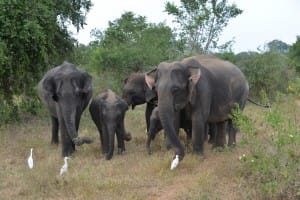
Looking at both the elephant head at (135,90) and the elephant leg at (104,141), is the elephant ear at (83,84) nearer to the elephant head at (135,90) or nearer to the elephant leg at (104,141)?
the elephant leg at (104,141)

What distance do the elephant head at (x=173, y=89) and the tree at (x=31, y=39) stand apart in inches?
202

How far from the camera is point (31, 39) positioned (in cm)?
1338

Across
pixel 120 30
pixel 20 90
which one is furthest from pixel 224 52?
pixel 20 90

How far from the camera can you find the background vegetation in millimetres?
6734

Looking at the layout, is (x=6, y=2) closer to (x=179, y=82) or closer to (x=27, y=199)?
(x=179, y=82)

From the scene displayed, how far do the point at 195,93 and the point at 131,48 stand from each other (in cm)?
1419

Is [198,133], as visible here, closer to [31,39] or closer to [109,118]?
[109,118]

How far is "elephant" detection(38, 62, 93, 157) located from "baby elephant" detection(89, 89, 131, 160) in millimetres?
313

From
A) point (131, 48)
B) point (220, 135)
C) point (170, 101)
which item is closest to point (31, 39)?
point (220, 135)

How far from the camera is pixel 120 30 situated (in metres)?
30.8

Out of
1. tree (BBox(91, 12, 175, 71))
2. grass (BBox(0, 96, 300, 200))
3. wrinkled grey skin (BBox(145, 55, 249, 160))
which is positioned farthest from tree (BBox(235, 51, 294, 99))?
grass (BBox(0, 96, 300, 200))

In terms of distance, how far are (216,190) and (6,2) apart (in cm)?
798

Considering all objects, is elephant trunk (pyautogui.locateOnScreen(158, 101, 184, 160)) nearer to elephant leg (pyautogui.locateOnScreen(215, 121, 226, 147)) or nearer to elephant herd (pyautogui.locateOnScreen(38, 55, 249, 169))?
elephant herd (pyautogui.locateOnScreen(38, 55, 249, 169))

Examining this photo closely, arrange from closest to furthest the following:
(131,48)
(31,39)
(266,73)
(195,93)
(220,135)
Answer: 1. (195,93)
2. (220,135)
3. (31,39)
4. (131,48)
5. (266,73)
